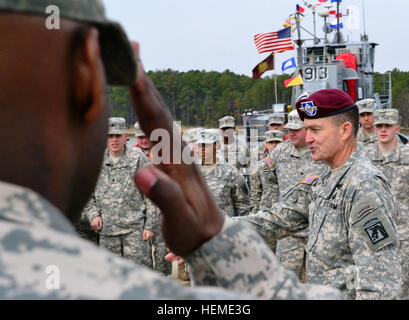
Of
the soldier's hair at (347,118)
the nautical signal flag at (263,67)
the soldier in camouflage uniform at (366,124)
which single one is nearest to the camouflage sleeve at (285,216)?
the soldier's hair at (347,118)

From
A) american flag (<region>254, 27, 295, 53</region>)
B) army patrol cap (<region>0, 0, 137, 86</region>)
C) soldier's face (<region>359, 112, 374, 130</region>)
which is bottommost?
army patrol cap (<region>0, 0, 137, 86</region>)

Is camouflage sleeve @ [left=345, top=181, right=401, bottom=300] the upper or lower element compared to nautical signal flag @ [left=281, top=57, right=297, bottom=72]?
lower

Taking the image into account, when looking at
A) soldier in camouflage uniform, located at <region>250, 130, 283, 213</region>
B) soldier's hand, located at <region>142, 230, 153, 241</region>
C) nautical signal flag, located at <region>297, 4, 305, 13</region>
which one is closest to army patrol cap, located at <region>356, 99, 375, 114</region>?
soldier in camouflage uniform, located at <region>250, 130, 283, 213</region>

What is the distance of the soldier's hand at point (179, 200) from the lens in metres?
1.15

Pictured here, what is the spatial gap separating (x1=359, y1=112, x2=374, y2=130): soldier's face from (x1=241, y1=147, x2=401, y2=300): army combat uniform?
581 centimetres

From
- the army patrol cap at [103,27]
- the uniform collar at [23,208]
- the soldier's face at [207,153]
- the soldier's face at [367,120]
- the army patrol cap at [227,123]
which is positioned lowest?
the uniform collar at [23,208]

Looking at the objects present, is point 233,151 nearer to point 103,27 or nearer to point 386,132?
point 386,132

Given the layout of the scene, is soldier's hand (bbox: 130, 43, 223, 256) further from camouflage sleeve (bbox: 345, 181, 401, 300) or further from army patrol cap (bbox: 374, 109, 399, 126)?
army patrol cap (bbox: 374, 109, 399, 126)

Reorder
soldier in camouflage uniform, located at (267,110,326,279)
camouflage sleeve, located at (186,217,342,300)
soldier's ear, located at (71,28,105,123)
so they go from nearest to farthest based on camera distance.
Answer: soldier's ear, located at (71,28,105,123) < camouflage sleeve, located at (186,217,342,300) < soldier in camouflage uniform, located at (267,110,326,279)

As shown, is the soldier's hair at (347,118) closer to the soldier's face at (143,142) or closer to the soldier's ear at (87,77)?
the soldier's ear at (87,77)

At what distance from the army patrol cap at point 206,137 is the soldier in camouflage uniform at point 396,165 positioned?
1.90 metres

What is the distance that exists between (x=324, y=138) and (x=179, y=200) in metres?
2.26

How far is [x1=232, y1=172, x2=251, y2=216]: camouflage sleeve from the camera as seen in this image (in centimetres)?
682

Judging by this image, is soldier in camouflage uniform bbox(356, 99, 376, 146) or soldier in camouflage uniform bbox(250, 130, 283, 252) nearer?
soldier in camouflage uniform bbox(250, 130, 283, 252)
